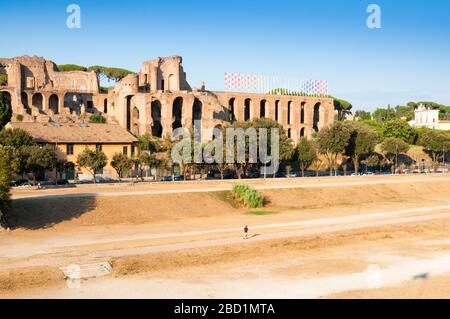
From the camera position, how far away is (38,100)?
87.6 meters

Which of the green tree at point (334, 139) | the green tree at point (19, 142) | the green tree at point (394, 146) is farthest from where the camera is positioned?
the green tree at point (394, 146)

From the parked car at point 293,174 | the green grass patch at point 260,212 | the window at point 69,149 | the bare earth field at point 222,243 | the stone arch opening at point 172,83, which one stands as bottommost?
Answer: the green grass patch at point 260,212

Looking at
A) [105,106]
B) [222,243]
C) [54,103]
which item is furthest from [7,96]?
[222,243]

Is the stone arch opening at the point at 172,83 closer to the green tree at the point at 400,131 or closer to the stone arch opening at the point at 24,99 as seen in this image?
the stone arch opening at the point at 24,99

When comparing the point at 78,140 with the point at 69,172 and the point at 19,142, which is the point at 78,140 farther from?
the point at 19,142

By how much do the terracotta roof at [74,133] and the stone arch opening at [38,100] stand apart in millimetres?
22562

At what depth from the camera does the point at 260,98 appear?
100688mm

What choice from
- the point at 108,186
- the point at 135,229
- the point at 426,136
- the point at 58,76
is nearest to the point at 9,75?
the point at 58,76

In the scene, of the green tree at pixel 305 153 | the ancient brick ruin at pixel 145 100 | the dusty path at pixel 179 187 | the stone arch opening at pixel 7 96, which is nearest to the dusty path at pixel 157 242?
the dusty path at pixel 179 187

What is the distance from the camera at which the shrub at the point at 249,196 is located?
156 feet

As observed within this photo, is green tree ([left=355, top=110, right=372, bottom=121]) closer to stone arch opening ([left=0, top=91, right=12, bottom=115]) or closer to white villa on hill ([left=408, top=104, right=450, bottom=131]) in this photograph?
white villa on hill ([left=408, top=104, right=450, bottom=131])

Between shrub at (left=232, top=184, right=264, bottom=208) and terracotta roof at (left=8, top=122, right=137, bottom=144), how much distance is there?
20.9 meters

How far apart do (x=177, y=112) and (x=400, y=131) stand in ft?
139
